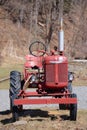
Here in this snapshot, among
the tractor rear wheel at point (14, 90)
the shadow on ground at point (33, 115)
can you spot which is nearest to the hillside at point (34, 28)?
the shadow on ground at point (33, 115)

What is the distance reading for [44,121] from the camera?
1149cm

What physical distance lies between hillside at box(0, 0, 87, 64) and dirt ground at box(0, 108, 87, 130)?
41384 mm

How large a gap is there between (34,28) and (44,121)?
5641cm

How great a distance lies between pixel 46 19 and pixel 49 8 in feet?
10.9

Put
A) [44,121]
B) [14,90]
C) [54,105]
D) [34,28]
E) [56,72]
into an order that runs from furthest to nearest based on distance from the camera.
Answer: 1. [34,28]
2. [54,105]
3. [14,90]
4. [56,72]
5. [44,121]

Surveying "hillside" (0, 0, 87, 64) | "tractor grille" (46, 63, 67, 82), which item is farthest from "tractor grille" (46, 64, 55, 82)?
"hillside" (0, 0, 87, 64)

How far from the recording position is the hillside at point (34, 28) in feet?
194

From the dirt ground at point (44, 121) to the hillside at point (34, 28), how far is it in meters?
41.4

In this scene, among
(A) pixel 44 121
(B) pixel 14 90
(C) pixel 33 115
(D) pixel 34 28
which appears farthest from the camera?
(D) pixel 34 28

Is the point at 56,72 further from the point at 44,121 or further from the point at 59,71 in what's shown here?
the point at 44,121

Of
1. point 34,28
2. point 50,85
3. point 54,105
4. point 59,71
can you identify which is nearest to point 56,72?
point 59,71

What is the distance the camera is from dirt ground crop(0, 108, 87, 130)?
10.8m

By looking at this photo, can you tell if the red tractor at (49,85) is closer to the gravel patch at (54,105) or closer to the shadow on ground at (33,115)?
the shadow on ground at (33,115)

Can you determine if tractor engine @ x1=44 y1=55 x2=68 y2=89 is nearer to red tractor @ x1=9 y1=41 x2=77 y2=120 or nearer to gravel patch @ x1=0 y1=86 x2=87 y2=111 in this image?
red tractor @ x1=9 y1=41 x2=77 y2=120
